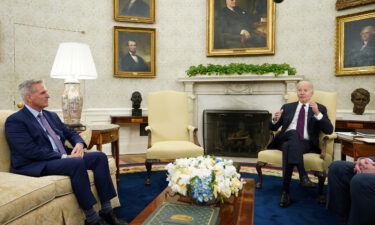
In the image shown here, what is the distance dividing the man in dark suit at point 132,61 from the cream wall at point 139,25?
0.23 m

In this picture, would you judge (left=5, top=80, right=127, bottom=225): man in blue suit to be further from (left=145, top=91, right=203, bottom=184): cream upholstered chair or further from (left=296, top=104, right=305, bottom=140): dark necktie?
(left=296, top=104, right=305, bottom=140): dark necktie

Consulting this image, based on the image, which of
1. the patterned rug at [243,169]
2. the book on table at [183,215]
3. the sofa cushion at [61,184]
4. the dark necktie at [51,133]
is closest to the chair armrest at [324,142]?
the patterned rug at [243,169]

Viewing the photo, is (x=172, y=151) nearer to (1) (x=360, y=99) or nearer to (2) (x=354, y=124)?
(2) (x=354, y=124)

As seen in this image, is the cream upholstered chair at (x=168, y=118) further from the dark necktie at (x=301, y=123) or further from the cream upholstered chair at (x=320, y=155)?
the dark necktie at (x=301, y=123)

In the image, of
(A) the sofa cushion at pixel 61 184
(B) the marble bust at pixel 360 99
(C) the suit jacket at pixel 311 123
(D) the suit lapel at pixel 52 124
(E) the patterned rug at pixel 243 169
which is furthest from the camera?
(B) the marble bust at pixel 360 99

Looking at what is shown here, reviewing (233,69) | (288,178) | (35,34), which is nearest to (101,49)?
(35,34)

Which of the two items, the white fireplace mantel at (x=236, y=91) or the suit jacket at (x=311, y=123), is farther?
the white fireplace mantel at (x=236, y=91)

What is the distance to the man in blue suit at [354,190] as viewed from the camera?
199 centimetres

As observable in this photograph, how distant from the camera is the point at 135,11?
5820 mm

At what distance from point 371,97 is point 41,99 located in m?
4.95

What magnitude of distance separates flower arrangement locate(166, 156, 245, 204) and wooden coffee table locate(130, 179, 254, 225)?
0.08 metres

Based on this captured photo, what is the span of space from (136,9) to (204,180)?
4.80 meters

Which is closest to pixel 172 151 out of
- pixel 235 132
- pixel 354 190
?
pixel 354 190

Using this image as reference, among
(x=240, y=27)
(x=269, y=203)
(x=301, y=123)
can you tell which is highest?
(x=240, y=27)
